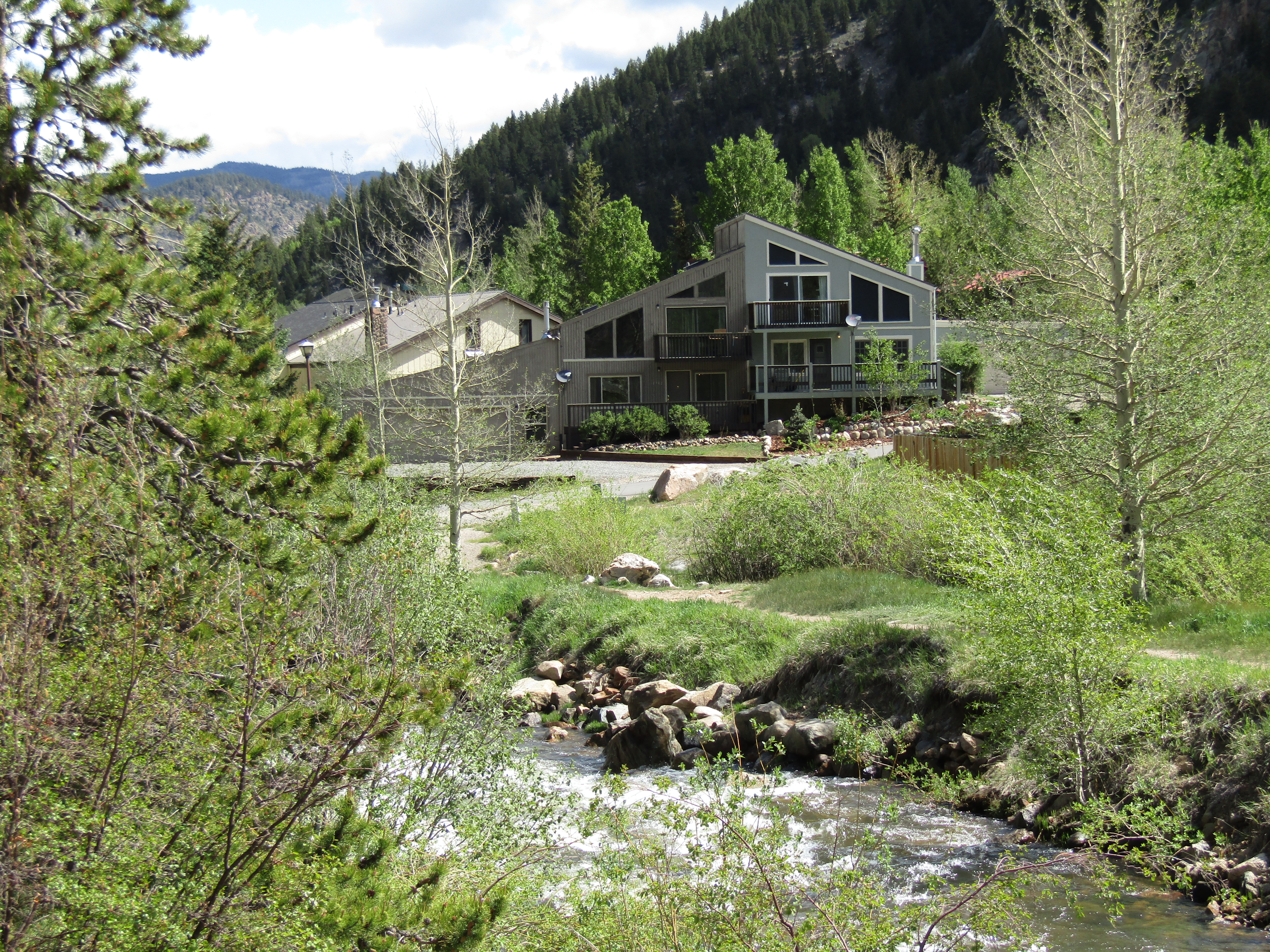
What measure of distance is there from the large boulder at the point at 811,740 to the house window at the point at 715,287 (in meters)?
31.6

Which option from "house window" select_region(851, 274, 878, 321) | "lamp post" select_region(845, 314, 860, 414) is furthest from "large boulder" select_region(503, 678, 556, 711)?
"house window" select_region(851, 274, 878, 321)

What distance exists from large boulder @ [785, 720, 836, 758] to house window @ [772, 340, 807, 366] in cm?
3127

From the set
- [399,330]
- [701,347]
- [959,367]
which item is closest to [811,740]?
[701,347]

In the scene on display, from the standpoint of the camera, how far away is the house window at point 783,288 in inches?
1656

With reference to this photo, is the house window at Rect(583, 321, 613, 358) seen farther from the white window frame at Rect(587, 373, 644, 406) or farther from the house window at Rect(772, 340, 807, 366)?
the house window at Rect(772, 340, 807, 366)

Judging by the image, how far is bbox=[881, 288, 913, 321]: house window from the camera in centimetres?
4156

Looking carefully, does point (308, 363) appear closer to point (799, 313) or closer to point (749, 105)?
point (799, 313)

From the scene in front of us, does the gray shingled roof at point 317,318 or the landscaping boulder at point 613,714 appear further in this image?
the gray shingled roof at point 317,318

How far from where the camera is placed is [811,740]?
12.3 meters

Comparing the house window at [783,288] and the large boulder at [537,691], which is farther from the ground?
the house window at [783,288]

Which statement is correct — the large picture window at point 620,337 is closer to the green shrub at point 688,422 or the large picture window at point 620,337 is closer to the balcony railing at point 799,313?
the green shrub at point 688,422

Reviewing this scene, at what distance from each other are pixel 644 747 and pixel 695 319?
31261 millimetres

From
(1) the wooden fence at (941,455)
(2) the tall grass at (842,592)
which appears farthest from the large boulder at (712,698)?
(1) the wooden fence at (941,455)

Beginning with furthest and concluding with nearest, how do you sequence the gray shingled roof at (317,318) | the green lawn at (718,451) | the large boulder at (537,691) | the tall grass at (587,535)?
the gray shingled roof at (317,318)
the green lawn at (718,451)
the tall grass at (587,535)
the large boulder at (537,691)
